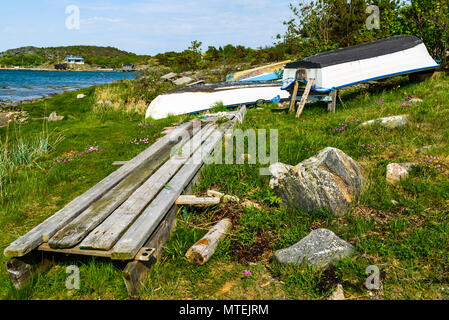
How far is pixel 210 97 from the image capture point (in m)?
11.4

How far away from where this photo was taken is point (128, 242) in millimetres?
2682

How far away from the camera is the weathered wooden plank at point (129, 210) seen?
2.76m

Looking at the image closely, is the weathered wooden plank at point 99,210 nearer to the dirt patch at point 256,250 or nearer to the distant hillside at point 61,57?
the dirt patch at point 256,250

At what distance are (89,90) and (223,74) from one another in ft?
31.4

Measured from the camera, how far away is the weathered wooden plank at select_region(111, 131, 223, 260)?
2.60 metres

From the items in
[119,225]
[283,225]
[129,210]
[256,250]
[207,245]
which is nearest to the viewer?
[119,225]

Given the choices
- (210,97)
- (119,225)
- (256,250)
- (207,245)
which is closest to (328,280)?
(256,250)

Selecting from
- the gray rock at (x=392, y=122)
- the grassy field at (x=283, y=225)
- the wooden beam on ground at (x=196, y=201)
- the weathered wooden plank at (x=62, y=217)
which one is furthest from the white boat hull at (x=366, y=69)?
the wooden beam on ground at (x=196, y=201)

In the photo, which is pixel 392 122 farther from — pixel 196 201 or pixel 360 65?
pixel 196 201

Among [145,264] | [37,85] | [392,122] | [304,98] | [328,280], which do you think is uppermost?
[37,85]

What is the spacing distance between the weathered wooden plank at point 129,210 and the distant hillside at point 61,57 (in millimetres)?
→ 117594

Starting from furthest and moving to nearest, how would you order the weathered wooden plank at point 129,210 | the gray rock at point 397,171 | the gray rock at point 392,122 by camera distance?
1. the gray rock at point 392,122
2. the gray rock at point 397,171
3. the weathered wooden plank at point 129,210

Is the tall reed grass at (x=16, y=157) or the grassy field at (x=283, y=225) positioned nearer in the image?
the grassy field at (x=283, y=225)

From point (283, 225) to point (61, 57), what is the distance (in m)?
166
